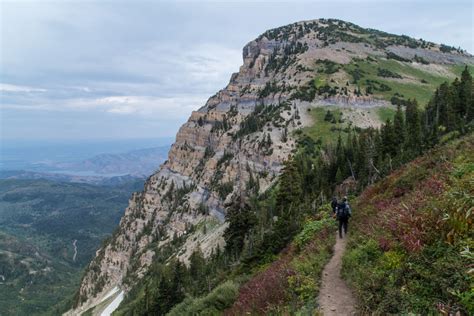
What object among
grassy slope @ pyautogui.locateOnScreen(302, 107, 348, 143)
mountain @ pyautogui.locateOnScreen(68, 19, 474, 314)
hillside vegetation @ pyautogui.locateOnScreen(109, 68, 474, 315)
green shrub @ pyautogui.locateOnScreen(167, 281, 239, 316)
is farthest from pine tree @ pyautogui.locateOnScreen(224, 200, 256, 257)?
grassy slope @ pyautogui.locateOnScreen(302, 107, 348, 143)

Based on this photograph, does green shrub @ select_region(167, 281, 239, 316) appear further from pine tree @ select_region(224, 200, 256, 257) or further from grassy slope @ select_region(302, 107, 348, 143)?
grassy slope @ select_region(302, 107, 348, 143)

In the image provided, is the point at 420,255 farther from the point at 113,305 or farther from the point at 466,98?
the point at 113,305

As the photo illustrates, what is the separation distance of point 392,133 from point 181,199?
109745 mm

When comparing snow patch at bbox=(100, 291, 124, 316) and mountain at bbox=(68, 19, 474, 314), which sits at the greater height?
mountain at bbox=(68, 19, 474, 314)

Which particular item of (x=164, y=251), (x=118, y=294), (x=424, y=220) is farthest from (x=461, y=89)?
(x=118, y=294)

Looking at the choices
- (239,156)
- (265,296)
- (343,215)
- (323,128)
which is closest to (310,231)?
(343,215)

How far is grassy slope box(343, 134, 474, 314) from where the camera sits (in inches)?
423

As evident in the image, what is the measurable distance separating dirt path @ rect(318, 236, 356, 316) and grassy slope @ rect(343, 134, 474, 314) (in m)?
0.50

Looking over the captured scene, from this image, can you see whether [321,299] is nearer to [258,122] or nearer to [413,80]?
[258,122]

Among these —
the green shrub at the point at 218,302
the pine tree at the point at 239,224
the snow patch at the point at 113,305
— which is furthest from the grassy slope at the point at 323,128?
the green shrub at the point at 218,302

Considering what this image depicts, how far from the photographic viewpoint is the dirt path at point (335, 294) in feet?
46.1

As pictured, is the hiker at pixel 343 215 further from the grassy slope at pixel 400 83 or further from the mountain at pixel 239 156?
the grassy slope at pixel 400 83

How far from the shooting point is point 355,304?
13.9 meters

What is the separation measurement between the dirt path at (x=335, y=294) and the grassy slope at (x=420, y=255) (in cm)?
50
